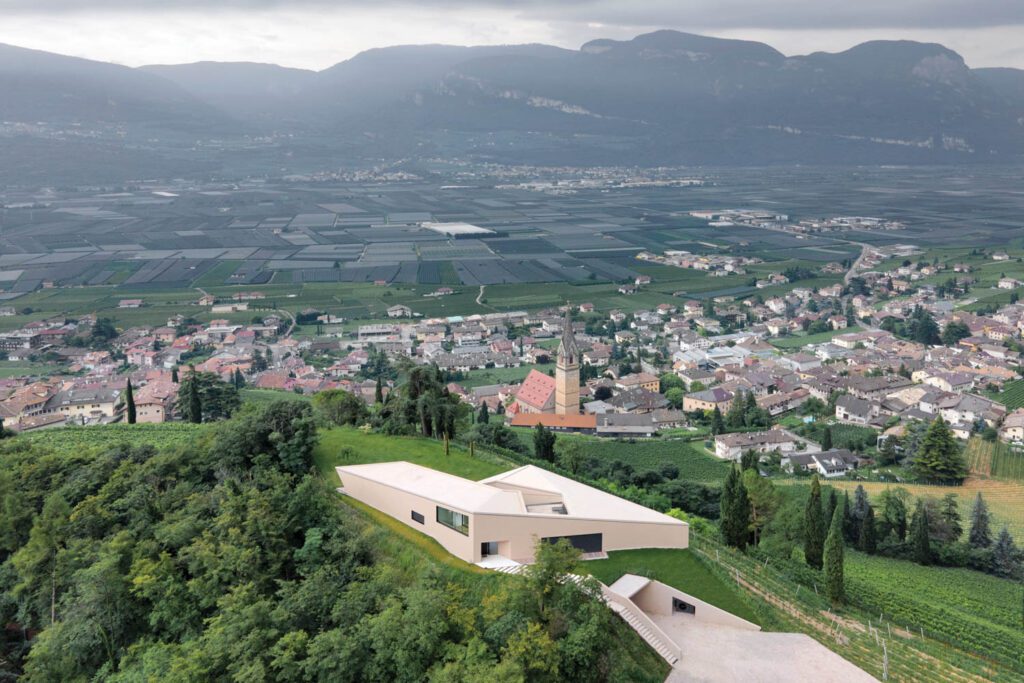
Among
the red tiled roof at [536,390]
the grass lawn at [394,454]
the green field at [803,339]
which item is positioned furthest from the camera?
the green field at [803,339]

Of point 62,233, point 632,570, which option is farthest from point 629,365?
point 62,233

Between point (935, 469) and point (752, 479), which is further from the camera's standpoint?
point (935, 469)

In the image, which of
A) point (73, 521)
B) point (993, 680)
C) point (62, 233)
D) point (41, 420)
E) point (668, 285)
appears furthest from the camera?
point (62, 233)

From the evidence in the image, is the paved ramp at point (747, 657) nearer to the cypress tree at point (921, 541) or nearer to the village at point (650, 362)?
the cypress tree at point (921, 541)

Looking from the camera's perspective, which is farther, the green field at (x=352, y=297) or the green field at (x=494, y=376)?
the green field at (x=352, y=297)

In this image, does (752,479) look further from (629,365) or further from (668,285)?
(668,285)

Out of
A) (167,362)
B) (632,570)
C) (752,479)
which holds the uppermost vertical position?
(632,570)

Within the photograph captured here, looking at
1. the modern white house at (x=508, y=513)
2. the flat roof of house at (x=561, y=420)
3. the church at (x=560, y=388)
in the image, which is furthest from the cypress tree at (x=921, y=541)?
the flat roof of house at (x=561, y=420)
